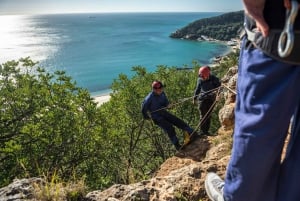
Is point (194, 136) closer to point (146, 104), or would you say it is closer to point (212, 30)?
point (146, 104)

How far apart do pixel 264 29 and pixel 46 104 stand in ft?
44.0

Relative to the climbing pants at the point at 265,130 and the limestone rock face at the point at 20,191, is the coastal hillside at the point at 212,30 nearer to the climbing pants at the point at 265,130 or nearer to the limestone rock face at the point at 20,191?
the limestone rock face at the point at 20,191

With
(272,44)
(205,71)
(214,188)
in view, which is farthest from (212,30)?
(272,44)

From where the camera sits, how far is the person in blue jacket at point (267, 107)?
1.33m

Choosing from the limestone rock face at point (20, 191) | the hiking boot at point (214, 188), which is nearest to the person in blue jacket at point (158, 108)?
the limestone rock face at point (20, 191)

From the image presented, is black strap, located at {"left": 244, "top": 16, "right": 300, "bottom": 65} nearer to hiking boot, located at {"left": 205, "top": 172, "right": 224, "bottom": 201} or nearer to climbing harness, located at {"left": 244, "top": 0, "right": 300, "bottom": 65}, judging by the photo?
climbing harness, located at {"left": 244, "top": 0, "right": 300, "bottom": 65}

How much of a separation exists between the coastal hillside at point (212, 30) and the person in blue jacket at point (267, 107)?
141m

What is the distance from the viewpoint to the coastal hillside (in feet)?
467

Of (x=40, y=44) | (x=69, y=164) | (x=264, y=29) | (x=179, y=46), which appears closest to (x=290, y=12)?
(x=264, y=29)

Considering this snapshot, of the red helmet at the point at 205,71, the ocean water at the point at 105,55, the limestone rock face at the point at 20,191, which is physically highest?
the red helmet at the point at 205,71

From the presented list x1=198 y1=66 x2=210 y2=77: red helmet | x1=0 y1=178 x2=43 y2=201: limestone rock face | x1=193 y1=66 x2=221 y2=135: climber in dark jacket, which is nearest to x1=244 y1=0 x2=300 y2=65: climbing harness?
x1=0 y1=178 x2=43 y2=201: limestone rock face

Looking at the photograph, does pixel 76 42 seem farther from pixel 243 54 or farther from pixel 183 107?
pixel 243 54

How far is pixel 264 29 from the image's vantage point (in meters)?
1.35

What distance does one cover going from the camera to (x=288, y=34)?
1259 mm
